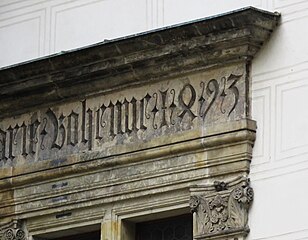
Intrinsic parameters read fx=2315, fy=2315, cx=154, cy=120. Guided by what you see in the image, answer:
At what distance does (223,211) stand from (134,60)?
131 cm

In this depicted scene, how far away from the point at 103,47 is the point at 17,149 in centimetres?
129

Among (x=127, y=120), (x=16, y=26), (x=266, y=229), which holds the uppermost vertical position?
(x=16, y=26)

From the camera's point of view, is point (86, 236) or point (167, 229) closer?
point (167, 229)

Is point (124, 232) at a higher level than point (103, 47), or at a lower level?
lower

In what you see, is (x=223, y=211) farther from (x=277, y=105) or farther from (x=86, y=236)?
(x=86, y=236)

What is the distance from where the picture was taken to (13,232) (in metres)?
16.8

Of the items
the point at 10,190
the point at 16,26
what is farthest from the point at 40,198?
the point at 16,26

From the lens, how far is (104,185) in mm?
16281

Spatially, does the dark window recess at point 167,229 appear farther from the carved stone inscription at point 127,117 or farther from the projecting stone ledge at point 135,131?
the carved stone inscription at point 127,117

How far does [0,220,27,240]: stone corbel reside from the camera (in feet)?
55.0

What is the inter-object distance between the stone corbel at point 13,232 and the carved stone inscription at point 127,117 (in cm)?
49

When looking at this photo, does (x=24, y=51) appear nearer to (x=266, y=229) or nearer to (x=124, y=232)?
(x=124, y=232)

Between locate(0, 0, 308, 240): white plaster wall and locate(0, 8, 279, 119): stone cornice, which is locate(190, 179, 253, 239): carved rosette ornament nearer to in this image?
locate(0, 0, 308, 240): white plaster wall

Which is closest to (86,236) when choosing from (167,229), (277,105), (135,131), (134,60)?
(167,229)
